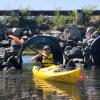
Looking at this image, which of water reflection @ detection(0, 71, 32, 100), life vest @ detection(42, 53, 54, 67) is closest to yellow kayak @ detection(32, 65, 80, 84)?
water reflection @ detection(0, 71, 32, 100)

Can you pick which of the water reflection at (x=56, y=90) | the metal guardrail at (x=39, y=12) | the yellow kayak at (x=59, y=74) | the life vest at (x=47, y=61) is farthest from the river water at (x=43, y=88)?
the metal guardrail at (x=39, y=12)

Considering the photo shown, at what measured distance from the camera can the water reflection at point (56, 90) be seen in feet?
71.1

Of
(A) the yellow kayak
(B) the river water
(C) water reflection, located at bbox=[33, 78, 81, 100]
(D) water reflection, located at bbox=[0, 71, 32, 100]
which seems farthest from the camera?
(A) the yellow kayak

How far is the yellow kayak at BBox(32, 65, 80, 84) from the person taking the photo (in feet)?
83.6

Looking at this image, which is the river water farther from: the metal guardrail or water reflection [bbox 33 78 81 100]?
the metal guardrail

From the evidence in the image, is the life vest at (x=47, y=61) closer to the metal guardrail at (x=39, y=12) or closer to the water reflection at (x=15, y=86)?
the water reflection at (x=15, y=86)

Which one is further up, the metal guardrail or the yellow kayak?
the yellow kayak

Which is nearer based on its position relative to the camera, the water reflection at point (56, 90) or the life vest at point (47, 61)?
the water reflection at point (56, 90)

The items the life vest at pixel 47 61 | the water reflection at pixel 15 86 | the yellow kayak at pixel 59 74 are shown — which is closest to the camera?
the water reflection at pixel 15 86

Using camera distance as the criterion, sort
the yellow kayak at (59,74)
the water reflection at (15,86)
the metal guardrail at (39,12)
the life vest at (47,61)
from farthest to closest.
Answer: the metal guardrail at (39,12) → the life vest at (47,61) → the yellow kayak at (59,74) → the water reflection at (15,86)

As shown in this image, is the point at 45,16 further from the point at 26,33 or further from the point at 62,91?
the point at 62,91

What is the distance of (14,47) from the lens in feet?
129

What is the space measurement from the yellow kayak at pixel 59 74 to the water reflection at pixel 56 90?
252mm

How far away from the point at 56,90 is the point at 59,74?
7.80 ft
